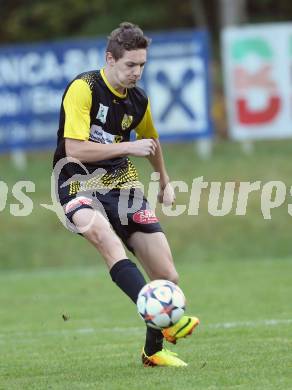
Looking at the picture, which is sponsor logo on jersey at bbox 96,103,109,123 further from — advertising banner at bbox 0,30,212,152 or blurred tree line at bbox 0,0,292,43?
blurred tree line at bbox 0,0,292,43

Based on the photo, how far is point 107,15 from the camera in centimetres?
2820

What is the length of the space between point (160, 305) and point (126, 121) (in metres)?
1.45

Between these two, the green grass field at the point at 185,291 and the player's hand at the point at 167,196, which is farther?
the player's hand at the point at 167,196

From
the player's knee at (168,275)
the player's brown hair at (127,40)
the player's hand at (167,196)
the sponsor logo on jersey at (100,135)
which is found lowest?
the player's knee at (168,275)

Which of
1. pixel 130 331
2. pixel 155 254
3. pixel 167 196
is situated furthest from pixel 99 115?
pixel 130 331

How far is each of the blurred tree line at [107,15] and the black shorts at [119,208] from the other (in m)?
21.6

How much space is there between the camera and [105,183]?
6.65 meters

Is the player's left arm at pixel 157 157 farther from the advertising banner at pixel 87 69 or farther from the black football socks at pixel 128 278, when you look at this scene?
the advertising banner at pixel 87 69

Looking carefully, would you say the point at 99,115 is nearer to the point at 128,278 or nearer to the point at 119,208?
the point at 119,208

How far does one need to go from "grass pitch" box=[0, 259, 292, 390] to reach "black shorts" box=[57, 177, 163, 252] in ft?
2.96

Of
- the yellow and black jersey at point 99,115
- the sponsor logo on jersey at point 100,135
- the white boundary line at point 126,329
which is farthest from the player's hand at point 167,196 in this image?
the white boundary line at point 126,329

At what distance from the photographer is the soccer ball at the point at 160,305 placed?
5.86 meters

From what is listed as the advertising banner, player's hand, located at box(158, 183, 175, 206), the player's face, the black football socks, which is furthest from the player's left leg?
the advertising banner

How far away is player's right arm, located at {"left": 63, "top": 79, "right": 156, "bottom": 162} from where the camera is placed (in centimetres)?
624
